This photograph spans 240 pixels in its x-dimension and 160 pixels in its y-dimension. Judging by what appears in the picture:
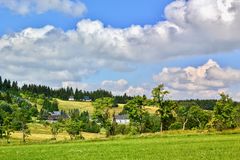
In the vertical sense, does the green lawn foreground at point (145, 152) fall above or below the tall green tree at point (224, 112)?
below

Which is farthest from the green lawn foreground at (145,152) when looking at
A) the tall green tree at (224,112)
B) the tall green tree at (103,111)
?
the tall green tree at (103,111)

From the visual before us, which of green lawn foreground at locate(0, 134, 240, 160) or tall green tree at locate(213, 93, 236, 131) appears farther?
tall green tree at locate(213, 93, 236, 131)

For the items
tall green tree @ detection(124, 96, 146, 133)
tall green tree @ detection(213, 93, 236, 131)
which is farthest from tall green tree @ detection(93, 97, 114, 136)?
tall green tree @ detection(213, 93, 236, 131)

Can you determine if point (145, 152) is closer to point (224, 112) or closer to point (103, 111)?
point (224, 112)

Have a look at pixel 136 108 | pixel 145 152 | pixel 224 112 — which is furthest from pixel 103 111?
pixel 145 152

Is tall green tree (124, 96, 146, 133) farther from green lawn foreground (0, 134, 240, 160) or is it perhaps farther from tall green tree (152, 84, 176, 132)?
green lawn foreground (0, 134, 240, 160)

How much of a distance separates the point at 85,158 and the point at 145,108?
103 metres

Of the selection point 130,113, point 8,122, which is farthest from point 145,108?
point 8,122

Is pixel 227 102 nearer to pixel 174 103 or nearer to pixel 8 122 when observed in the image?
pixel 174 103

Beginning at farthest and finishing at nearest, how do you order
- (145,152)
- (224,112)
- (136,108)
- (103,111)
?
(103,111) → (136,108) → (224,112) → (145,152)

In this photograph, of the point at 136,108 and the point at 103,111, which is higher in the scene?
the point at 136,108

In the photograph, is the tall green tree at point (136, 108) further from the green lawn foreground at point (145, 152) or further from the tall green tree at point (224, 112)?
the green lawn foreground at point (145, 152)

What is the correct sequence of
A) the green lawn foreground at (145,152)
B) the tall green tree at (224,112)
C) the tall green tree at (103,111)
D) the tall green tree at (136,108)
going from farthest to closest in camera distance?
the tall green tree at (103,111)
the tall green tree at (136,108)
the tall green tree at (224,112)
the green lawn foreground at (145,152)

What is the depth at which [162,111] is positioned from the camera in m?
123
